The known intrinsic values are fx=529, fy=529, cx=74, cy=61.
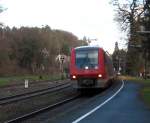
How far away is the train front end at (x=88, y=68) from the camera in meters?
35.2

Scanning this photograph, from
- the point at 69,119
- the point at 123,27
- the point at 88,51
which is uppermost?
the point at 123,27

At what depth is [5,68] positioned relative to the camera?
107812mm

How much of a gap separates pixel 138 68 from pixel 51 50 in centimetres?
2235

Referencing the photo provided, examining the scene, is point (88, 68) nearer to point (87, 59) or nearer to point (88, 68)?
point (88, 68)

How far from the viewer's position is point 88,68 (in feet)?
117

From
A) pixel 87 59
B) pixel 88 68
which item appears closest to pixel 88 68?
pixel 88 68

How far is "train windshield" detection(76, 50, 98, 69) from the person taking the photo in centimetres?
3594

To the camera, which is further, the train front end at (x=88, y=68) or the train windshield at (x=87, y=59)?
the train windshield at (x=87, y=59)

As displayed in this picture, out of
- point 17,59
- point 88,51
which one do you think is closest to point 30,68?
point 17,59

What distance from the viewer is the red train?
35.2 m

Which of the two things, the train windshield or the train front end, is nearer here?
the train front end

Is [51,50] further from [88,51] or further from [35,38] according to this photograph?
[88,51]

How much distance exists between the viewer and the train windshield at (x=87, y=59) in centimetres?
3594

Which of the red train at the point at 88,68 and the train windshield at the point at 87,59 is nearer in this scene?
the red train at the point at 88,68
